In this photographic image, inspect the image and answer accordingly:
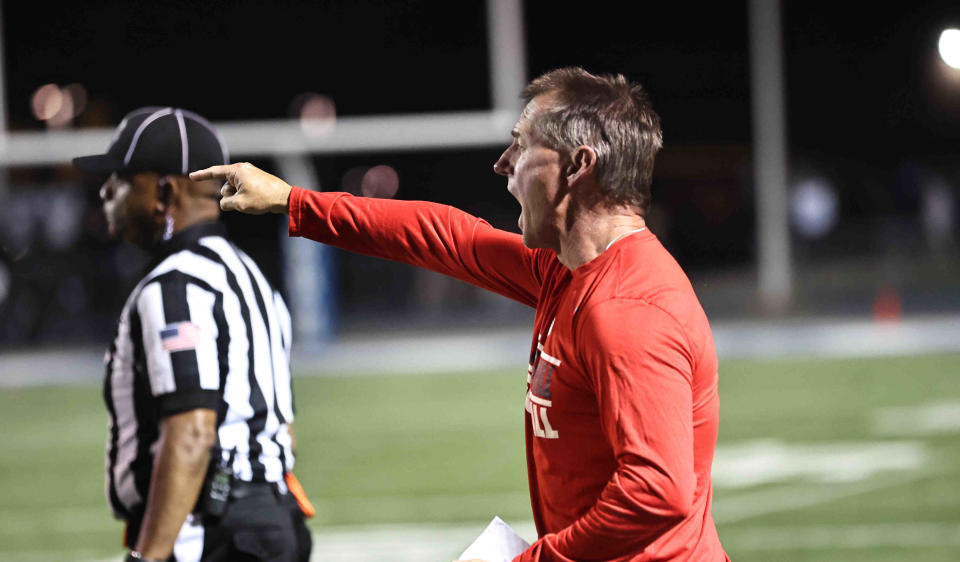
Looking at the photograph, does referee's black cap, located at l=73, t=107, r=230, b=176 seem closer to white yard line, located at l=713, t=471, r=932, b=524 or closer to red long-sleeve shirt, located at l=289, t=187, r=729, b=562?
red long-sleeve shirt, located at l=289, t=187, r=729, b=562

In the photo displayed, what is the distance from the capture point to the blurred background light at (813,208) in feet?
97.8

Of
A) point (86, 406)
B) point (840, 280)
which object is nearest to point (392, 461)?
point (86, 406)

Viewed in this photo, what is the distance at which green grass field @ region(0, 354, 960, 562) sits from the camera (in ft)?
23.7

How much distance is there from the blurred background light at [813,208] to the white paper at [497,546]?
28355mm

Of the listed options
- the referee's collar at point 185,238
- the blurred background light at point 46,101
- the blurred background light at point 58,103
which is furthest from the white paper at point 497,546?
the blurred background light at point 46,101

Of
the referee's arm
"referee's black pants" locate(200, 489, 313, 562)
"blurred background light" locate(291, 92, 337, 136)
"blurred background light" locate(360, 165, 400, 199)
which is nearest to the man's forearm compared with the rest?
the referee's arm

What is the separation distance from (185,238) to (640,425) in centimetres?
159

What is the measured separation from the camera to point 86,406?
13297 mm

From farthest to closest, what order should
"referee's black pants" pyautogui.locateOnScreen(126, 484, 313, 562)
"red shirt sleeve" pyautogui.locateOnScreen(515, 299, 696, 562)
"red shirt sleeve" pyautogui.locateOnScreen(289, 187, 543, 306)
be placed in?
1. "referee's black pants" pyautogui.locateOnScreen(126, 484, 313, 562)
2. "red shirt sleeve" pyautogui.locateOnScreen(289, 187, 543, 306)
3. "red shirt sleeve" pyautogui.locateOnScreen(515, 299, 696, 562)

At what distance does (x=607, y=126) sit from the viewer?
7.34ft

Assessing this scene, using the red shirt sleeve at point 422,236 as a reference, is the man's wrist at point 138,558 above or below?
below

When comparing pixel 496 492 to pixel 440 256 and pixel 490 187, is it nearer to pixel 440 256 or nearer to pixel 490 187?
pixel 440 256

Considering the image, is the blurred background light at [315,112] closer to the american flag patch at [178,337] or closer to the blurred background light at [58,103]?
the blurred background light at [58,103]

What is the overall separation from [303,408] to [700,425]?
10.5 metres
